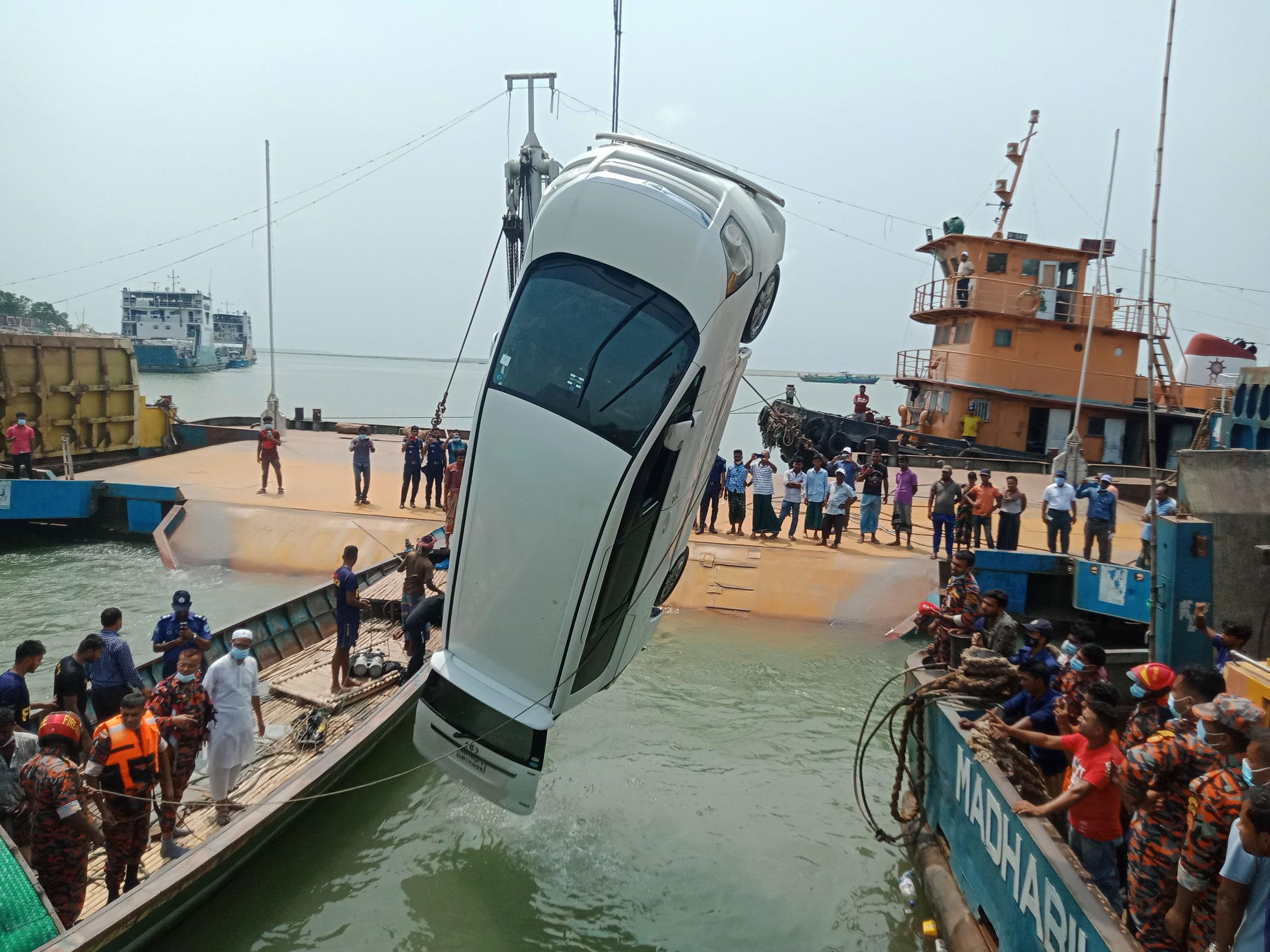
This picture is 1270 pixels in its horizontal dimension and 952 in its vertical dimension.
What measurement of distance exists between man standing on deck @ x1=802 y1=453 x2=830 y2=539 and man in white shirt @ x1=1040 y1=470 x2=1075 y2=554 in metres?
3.68

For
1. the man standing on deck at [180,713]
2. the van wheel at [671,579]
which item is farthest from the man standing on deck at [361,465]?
the man standing on deck at [180,713]

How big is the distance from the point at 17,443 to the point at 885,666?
57.5ft

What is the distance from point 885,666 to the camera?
12.4 meters

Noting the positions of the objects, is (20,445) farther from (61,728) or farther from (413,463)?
(61,728)

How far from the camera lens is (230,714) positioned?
666 centimetres

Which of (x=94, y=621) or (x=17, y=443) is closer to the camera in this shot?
(x=94, y=621)

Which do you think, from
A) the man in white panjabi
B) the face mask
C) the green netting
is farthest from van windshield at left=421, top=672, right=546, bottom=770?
the face mask

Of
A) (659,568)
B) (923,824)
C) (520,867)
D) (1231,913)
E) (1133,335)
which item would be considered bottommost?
(520,867)

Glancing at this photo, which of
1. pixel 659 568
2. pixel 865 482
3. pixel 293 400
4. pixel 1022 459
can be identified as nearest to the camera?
pixel 659 568

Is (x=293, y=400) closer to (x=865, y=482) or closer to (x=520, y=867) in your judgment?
(x=865, y=482)

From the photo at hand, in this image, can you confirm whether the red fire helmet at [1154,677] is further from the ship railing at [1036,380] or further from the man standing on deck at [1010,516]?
the ship railing at [1036,380]

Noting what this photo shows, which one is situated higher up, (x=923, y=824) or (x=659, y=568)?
(x=659, y=568)

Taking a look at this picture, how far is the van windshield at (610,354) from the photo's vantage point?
5.71 m

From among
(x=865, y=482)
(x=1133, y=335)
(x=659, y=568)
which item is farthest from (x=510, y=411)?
(x=1133, y=335)
